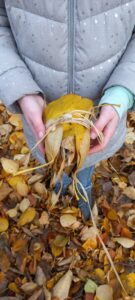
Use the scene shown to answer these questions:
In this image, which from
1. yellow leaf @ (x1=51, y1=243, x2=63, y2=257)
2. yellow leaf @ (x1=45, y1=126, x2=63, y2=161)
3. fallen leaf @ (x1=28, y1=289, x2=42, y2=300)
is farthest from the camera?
yellow leaf @ (x1=51, y1=243, x2=63, y2=257)

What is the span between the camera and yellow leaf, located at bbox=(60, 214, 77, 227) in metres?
1.64

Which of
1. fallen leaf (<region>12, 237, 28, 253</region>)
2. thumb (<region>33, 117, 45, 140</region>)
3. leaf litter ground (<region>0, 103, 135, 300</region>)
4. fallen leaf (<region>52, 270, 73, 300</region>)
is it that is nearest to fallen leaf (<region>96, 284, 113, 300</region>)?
leaf litter ground (<region>0, 103, 135, 300</region>)

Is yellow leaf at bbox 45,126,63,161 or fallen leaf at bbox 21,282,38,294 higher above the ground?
yellow leaf at bbox 45,126,63,161

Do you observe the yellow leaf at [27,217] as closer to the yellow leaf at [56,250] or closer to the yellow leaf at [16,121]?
the yellow leaf at [56,250]

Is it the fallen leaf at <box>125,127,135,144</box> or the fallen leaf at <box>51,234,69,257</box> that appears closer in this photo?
the fallen leaf at <box>51,234,69,257</box>

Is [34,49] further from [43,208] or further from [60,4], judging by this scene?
[43,208]

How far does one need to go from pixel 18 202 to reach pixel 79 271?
402 millimetres

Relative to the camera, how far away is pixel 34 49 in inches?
42.6

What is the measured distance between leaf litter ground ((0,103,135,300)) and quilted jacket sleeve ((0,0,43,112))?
41 cm

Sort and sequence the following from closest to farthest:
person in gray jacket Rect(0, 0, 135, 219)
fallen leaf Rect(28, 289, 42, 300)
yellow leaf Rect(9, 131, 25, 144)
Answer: person in gray jacket Rect(0, 0, 135, 219)
fallen leaf Rect(28, 289, 42, 300)
yellow leaf Rect(9, 131, 25, 144)

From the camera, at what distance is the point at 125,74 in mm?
1039

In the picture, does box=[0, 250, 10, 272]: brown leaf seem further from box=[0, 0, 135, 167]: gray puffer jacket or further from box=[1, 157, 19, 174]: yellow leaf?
box=[0, 0, 135, 167]: gray puffer jacket

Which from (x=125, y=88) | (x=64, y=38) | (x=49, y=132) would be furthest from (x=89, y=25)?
(x=49, y=132)

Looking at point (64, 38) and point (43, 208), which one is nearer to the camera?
point (64, 38)
